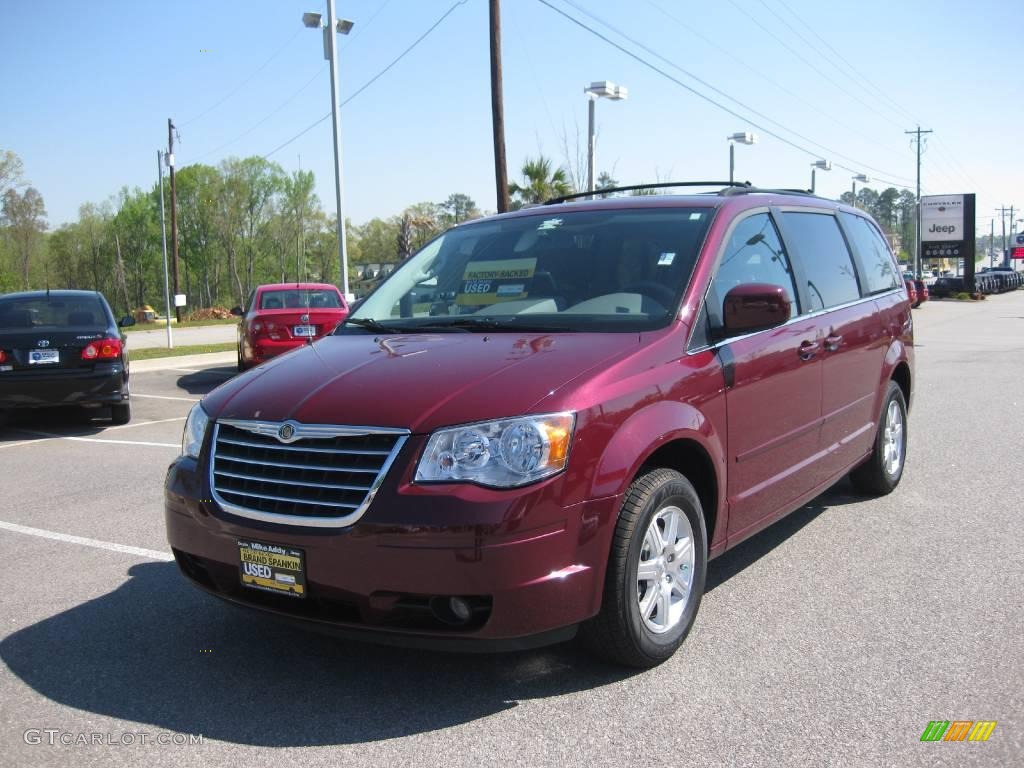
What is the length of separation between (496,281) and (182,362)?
15.8m

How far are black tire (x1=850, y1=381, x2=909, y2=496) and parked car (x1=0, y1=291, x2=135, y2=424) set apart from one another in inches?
306

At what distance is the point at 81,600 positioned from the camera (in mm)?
4461

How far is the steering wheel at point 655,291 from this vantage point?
391 cm

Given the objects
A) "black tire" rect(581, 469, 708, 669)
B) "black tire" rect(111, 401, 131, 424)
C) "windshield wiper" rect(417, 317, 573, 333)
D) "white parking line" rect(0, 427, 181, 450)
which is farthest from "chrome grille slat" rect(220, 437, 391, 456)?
"black tire" rect(111, 401, 131, 424)

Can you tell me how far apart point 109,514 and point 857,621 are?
4741 mm

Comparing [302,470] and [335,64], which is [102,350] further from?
[335,64]

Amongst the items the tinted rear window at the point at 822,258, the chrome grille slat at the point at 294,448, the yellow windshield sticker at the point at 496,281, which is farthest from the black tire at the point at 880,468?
the chrome grille slat at the point at 294,448

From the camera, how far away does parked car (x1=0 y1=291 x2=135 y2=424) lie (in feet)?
31.8

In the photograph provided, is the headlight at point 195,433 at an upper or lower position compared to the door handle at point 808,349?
lower

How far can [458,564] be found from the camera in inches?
116

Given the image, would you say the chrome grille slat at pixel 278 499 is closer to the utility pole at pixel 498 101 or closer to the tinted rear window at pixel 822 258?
the tinted rear window at pixel 822 258

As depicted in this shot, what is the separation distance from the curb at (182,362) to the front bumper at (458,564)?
15347mm

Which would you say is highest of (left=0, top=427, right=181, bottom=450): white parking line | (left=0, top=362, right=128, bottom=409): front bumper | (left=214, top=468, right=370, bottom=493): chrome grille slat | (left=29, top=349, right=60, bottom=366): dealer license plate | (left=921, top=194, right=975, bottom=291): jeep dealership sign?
(left=921, top=194, right=975, bottom=291): jeep dealership sign

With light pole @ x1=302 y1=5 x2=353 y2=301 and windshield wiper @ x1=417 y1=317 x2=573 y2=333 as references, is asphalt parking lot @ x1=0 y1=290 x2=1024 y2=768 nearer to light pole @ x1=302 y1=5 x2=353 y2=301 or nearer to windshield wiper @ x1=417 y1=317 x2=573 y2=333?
windshield wiper @ x1=417 y1=317 x2=573 y2=333
